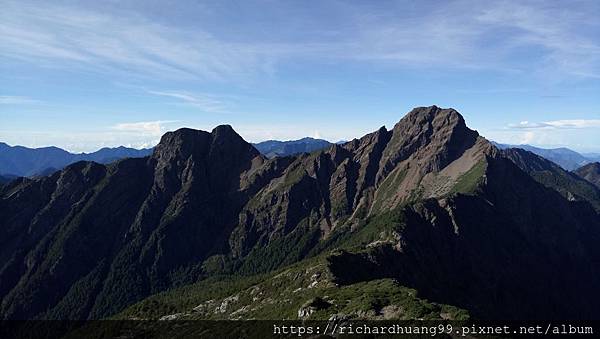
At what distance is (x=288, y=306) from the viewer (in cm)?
16850

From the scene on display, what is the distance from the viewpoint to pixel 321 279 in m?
199

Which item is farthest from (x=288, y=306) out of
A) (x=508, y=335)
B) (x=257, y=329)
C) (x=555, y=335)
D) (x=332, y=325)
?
(x=555, y=335)

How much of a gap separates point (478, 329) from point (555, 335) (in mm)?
107278

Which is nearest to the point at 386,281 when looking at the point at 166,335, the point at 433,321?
the point at 433,321

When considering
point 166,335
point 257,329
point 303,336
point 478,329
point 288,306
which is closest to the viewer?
point 478,329

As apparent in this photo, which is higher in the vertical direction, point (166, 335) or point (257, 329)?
point (257, 329)

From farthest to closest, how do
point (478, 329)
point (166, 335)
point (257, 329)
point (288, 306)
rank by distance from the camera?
point (166, 335)
point (288, 306)
point (257, 329)
point (478, 329)

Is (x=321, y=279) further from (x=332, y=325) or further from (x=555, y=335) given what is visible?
(x=555, y=335)

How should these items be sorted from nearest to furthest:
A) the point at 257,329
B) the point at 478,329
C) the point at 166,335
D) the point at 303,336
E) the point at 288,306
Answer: the point at 478,329 < the point at 303,336 < the point at 257,329 < the point at 288,306 < the point at 166,335

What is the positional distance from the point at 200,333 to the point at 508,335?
108689mm

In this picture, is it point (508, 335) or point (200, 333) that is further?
point (200, 333)

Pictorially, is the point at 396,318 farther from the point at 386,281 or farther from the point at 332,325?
the point at 386,281

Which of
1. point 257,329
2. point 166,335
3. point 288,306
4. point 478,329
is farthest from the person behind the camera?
point 166,335

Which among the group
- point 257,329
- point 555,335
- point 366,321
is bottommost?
point 555,335
